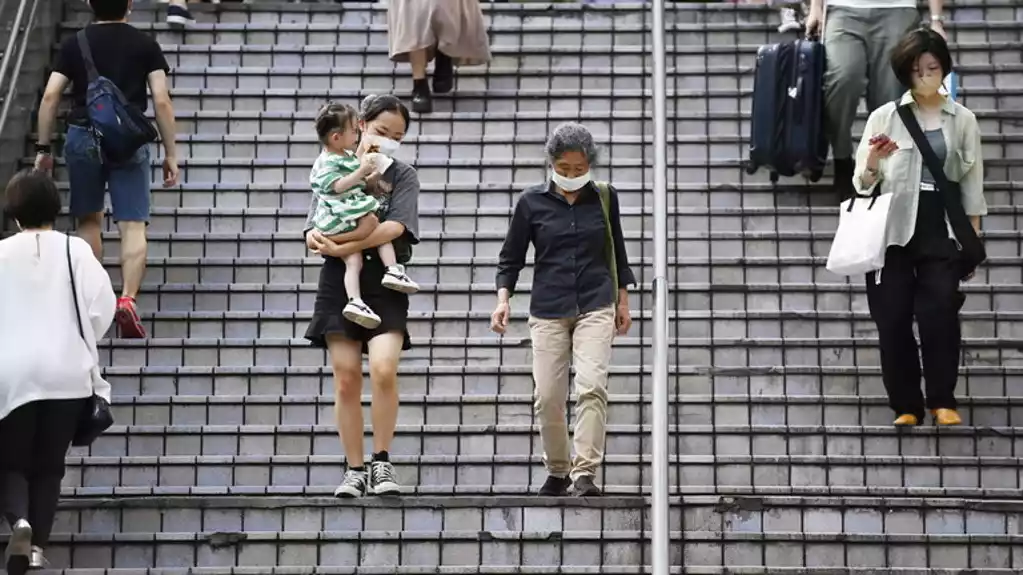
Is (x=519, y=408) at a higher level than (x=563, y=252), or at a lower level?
lower

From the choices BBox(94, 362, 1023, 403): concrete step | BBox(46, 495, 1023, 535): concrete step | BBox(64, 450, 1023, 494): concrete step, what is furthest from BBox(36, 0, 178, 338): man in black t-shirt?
BBox(46, 495, 1023, 535): concrete step

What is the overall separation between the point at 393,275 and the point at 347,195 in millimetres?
423

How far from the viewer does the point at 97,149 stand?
1116cm

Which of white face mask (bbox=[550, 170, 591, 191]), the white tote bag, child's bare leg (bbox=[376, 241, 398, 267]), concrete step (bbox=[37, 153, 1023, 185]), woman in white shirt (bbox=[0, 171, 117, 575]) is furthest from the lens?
concrete step (bbox=[37, 153, 1023, 185])

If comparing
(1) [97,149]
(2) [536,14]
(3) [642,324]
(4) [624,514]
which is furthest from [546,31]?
(4) [624,514]

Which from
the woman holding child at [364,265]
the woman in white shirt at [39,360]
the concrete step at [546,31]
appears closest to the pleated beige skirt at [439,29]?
the concrete step at [546,31]

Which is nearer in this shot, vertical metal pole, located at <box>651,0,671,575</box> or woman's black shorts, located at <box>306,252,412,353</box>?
vertical metal pole, located at <box>651,0,671,575</box>

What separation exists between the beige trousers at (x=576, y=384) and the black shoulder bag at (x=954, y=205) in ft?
5.68

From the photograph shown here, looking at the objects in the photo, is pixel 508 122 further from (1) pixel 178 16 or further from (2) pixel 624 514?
(2) pixel 624 514

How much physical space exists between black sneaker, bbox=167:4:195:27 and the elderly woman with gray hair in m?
4.19

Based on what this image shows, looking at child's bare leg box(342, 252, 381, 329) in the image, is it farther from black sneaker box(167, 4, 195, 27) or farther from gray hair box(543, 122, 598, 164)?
black sneaker box(167, 4, 195, 27)

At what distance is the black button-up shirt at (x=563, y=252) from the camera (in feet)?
31.6

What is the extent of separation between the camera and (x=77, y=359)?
29.1ft

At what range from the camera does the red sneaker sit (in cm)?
1089
